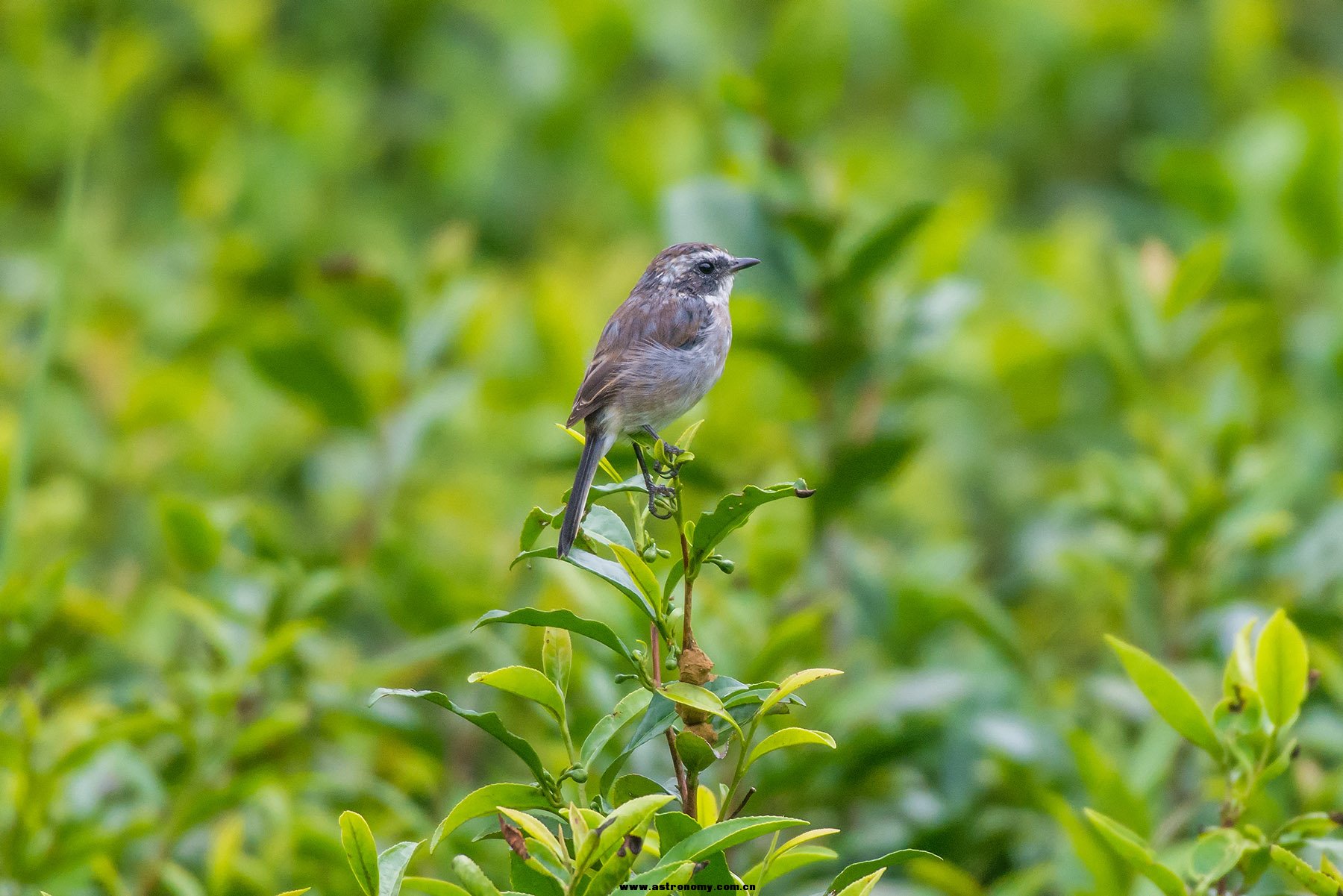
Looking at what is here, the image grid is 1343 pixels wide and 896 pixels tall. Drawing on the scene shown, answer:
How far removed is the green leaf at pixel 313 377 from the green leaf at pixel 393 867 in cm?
210

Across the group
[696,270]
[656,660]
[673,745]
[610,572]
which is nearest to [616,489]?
[610,572]

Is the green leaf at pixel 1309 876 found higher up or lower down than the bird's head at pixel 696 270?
lower down

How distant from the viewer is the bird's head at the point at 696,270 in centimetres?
318

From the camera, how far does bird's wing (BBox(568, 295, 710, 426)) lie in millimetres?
2818

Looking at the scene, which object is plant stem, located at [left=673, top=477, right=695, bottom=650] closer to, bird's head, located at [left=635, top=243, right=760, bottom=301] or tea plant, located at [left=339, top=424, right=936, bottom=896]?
tea plant, located at [left=339, top=424, right=936, bottom=896]

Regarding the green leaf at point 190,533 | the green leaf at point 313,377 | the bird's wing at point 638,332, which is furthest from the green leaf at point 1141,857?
the green leaf at point 313,377

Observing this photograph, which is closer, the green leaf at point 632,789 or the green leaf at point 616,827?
the green leaf at point 616,827

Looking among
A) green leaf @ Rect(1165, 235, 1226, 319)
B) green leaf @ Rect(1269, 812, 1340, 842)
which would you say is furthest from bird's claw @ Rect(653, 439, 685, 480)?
green leaf @ Rect(1165, 235, 1226, 319)

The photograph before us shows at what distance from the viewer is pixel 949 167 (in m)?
6.62

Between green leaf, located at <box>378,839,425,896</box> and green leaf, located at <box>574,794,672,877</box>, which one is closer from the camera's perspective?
green leaf, located at <box>574,794,672,877</box>

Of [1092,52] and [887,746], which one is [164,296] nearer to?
[887,746]

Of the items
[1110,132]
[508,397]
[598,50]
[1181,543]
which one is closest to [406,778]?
[508,397]

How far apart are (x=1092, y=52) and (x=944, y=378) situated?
323 cm

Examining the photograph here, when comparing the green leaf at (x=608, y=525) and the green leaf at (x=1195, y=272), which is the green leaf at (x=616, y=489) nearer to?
the green leaf at (x=608, y=525)
